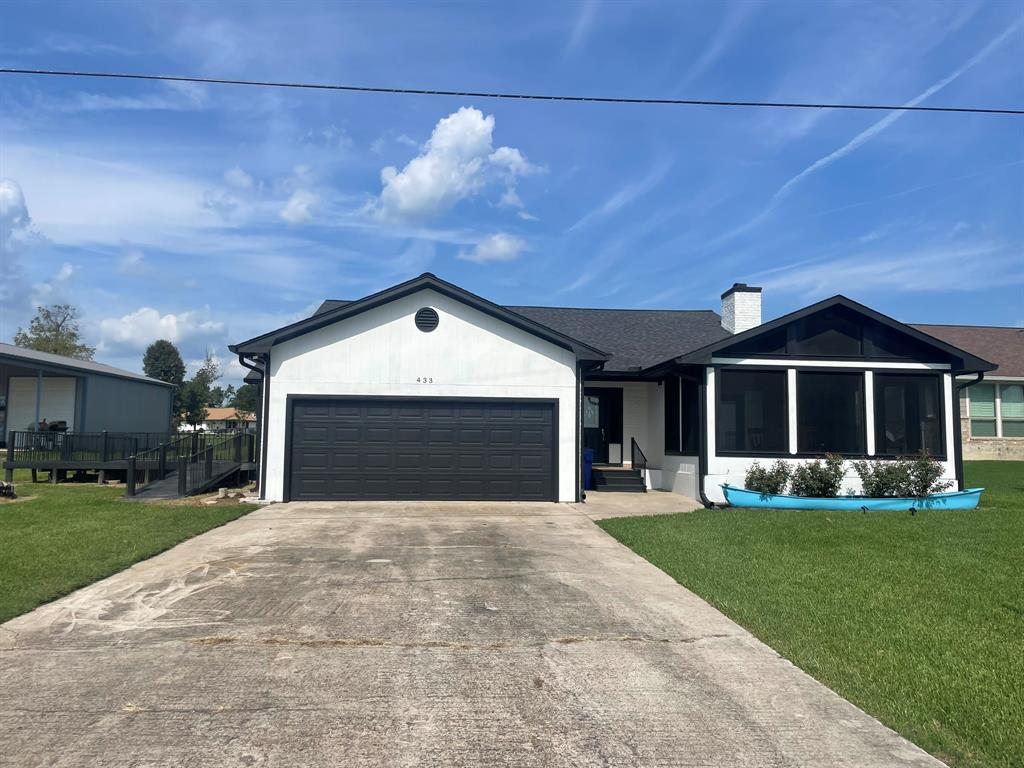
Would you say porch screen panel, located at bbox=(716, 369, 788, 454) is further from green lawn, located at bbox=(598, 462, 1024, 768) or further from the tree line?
the tree line

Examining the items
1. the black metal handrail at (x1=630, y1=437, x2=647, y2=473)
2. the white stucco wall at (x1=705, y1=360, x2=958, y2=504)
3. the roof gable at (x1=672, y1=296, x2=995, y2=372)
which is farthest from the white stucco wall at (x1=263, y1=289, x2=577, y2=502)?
the roof gable at (x1=672, y1=296, x2=995, y2=372)

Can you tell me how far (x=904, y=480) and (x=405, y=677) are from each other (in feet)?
40.9

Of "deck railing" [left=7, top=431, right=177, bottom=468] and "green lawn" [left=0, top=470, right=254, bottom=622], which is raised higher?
"deck railing" [left=7, top=431, right=177, bottom=468]

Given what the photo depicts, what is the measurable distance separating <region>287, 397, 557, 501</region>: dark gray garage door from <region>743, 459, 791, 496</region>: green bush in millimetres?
4029

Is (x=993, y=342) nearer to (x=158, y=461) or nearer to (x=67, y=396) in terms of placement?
(x=158, y=461)

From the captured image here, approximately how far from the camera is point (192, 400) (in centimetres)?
6675

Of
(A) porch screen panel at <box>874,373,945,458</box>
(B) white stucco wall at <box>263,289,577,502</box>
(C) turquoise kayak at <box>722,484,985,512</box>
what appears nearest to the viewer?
Result: (C) turquoise kayak at <box>722,484,985,512</box>

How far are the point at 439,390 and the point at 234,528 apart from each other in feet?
17.1

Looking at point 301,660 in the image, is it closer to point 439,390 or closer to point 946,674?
point 946,674

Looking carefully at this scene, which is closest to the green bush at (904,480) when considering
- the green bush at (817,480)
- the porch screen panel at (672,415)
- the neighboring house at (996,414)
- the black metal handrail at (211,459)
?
the green bush at (817,480)

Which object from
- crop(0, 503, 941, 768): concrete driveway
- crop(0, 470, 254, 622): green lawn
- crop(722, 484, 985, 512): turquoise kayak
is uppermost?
crop(722, 484, 985, 512): turquoise kayak

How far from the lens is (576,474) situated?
1473 cm

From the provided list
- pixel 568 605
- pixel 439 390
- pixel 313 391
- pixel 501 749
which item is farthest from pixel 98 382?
pixel 501 749

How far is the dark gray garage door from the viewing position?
1429cm
